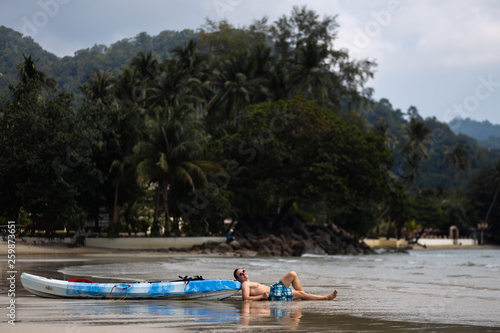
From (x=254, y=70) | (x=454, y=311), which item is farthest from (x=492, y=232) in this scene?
(x=454, y=311)

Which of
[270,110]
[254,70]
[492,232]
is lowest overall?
[492,232]

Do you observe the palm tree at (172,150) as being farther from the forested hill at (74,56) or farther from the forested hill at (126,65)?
the forested hill at (126,65)

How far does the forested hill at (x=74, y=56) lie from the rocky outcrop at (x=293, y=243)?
1793cm

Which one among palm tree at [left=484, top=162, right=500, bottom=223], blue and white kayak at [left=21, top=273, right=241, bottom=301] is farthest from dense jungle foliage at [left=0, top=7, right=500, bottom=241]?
palm tree at [left=484, top=162, right=500, bottom=223]

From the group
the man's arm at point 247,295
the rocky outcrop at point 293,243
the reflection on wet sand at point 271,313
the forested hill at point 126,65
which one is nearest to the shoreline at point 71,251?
the rocky outcrop at point 293,243

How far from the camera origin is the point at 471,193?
83750 mm

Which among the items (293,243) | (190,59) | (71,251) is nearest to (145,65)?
(190,59)

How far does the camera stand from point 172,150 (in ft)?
116

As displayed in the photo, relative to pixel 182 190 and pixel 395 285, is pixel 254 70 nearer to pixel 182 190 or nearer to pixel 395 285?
pixel 182 190

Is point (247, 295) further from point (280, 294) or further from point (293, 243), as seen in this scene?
point (293, 243)

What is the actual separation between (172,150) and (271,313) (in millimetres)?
27070

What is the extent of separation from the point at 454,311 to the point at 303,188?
29.4m

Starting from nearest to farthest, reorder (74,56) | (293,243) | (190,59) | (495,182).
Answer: (293,243) < (190,59) < (495,182) < (74,56)

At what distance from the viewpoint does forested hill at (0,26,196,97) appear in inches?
2662
